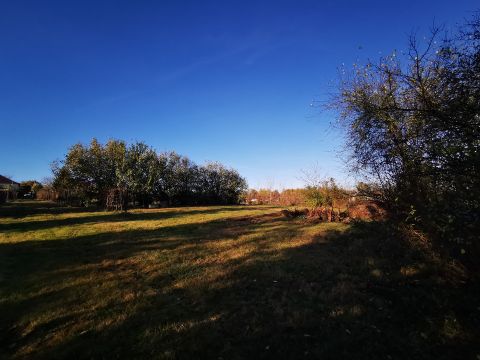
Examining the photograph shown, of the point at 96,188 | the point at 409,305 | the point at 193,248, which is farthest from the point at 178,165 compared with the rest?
the point at 409,305

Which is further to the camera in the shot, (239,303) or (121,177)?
(121,177)

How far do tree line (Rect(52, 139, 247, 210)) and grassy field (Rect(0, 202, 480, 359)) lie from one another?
1872cm

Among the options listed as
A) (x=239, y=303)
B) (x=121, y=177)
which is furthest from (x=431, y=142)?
(x=121, y=177)

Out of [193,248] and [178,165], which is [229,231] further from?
[178,165]

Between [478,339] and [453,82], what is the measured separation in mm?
3266

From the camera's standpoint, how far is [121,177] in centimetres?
2833

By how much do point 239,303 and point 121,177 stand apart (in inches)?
984

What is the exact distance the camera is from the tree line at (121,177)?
28.8 meters

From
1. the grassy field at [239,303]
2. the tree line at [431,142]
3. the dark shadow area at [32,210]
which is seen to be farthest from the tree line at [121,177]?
the tree line at [431,142]

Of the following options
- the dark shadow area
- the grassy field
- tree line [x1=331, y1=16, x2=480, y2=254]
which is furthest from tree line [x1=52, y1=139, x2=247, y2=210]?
tree line [x1=331, y1=16, x2=480, y2=254]

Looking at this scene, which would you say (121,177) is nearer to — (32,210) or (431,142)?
(32,210)

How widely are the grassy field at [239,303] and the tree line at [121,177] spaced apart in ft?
61.4

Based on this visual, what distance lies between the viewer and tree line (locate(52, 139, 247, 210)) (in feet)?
94.4

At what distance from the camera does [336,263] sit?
8.24 m
